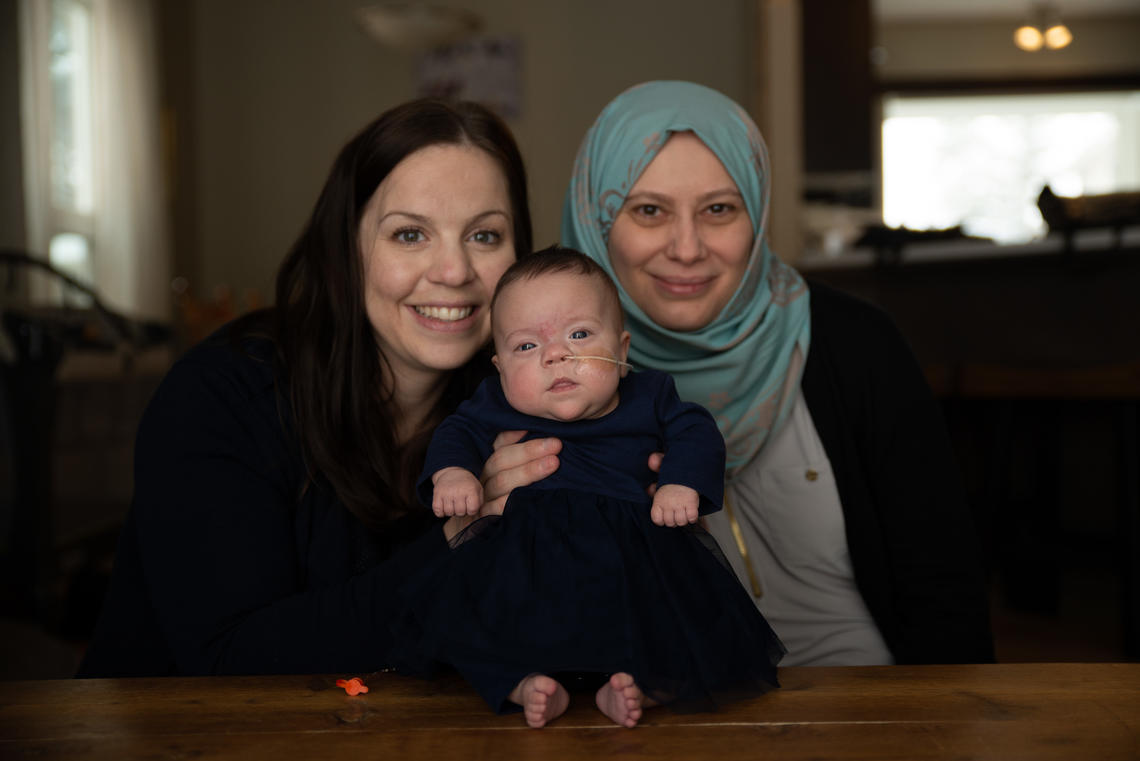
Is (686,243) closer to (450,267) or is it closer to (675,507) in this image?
(450,267)

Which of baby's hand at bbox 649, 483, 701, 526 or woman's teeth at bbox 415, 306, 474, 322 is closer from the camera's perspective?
baby's hand at bbox 649, 483, 701, 526

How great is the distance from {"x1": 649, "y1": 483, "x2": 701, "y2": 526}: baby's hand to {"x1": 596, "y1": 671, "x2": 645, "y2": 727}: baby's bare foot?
0.19 meters

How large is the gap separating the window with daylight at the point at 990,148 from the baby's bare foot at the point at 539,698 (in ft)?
31.7

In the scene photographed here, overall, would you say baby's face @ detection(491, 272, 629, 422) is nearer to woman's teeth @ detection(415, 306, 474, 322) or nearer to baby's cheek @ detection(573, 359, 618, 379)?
baby's cheek @ detection(573, 359, 618, 379)

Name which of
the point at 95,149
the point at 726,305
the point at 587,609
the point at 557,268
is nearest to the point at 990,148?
the point at 95,149

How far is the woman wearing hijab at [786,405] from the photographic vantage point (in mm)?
1623

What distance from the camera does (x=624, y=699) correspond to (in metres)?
0.92

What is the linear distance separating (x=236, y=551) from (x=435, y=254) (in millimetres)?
504

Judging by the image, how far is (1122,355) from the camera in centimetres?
346

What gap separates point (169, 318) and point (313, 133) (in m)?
1.44

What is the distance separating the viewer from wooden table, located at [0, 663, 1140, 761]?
2.85 ft

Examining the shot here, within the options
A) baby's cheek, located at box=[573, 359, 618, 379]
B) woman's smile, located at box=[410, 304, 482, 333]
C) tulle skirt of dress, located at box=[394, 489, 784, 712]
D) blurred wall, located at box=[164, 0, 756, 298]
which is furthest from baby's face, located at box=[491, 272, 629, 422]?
blurred wall, located at box=[164, 0, 756, 298]

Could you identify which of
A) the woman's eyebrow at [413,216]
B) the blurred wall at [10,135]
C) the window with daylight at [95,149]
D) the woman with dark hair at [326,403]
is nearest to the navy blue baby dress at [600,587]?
the woman with dark hair at [326,403]

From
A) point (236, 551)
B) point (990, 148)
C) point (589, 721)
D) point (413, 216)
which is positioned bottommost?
A: point (589, 721)
